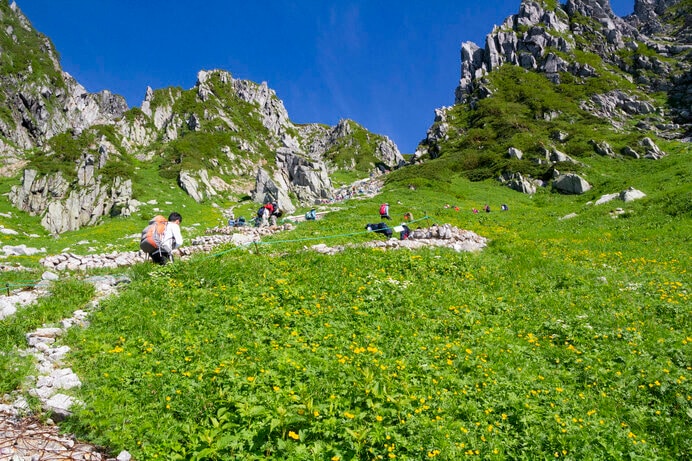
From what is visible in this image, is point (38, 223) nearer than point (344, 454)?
No

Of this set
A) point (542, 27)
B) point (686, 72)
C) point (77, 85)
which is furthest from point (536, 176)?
point (77, 85)

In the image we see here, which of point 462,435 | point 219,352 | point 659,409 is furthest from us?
point 219,352

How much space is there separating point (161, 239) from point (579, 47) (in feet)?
573

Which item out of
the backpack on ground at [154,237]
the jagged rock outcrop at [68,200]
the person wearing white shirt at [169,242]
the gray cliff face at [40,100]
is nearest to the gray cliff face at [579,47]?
the jagged rock outcrop at [68,200]

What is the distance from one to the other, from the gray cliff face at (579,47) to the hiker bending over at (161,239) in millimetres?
119979

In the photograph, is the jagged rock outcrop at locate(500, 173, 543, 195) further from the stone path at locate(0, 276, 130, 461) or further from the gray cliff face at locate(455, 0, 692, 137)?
the gray cliff face at locate(455, 0, 692, 137)

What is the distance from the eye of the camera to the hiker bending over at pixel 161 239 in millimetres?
12234

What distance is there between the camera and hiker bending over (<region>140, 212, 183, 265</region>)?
A: 12234 millimetres

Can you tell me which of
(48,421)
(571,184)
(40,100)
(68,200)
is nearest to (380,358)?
(48,421)

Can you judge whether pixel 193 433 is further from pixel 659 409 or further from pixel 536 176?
pixel 536 176

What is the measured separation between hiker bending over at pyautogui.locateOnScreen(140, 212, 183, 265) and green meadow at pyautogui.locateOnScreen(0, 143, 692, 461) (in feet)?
2.48

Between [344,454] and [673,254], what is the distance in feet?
60.6

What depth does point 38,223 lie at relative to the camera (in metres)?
37.1

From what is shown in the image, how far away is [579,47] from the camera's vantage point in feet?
449
